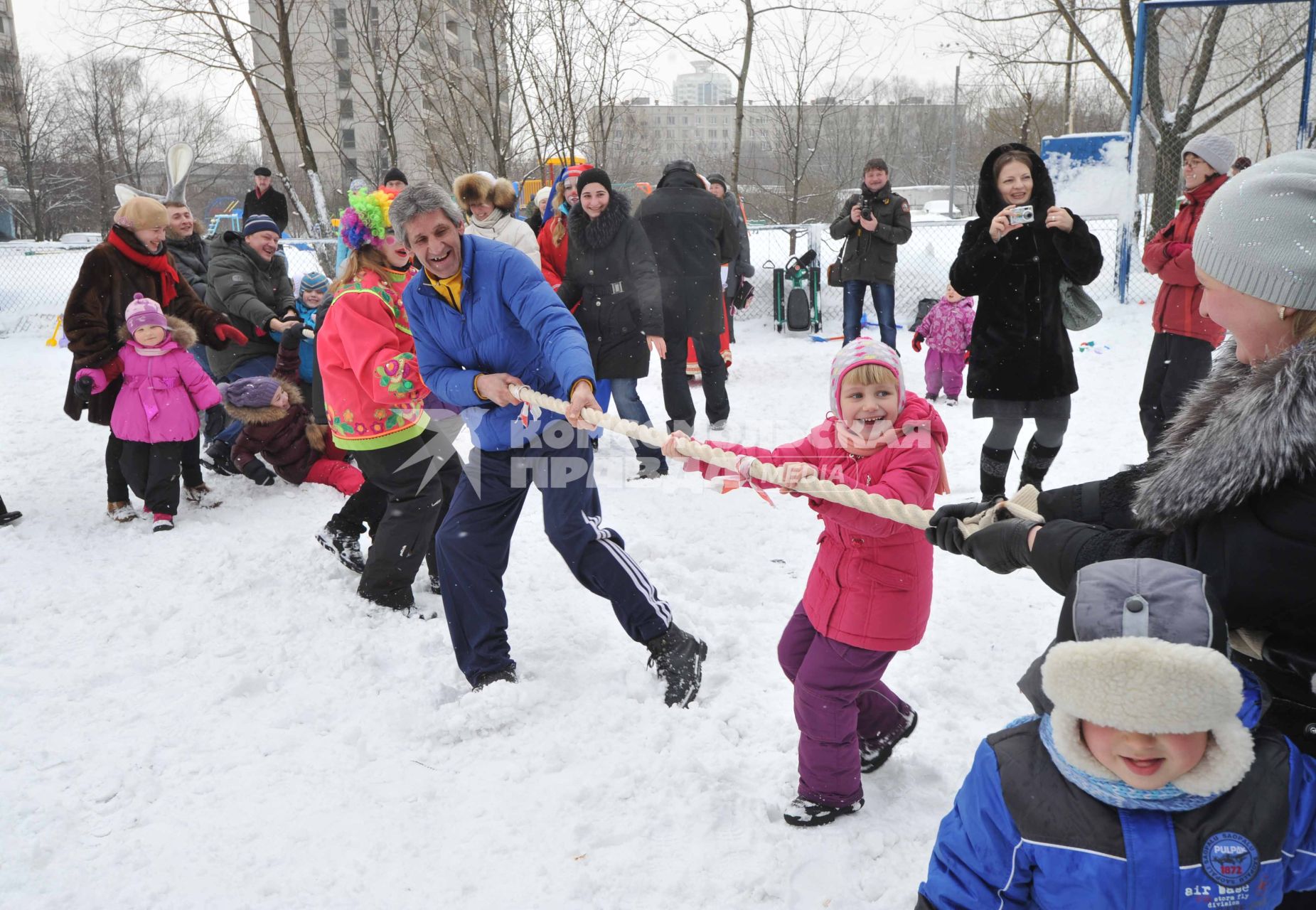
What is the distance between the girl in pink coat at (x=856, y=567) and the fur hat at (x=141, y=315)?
4363 millimetres

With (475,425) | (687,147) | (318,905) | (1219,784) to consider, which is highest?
(687,147)

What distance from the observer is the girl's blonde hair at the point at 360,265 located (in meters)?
3.94

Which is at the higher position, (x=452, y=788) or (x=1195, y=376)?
(x=1195, y=376)

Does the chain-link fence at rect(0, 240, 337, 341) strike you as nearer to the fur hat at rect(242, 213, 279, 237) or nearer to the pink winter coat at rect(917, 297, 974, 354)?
the fur hat at rect(242, 213, 279, 237)

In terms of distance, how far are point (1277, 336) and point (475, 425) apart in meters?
2.52

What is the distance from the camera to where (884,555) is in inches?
97.1

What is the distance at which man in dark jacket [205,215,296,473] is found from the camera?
21.1 feet

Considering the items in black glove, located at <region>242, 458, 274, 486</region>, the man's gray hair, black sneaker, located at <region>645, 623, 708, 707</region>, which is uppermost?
the man's gray hair

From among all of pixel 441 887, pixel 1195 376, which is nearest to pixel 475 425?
pixel 441 887

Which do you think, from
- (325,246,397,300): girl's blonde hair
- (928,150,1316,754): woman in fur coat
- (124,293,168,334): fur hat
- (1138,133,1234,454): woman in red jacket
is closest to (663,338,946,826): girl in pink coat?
(928,150,1316,754): woman in fur coat

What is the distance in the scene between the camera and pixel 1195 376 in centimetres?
464

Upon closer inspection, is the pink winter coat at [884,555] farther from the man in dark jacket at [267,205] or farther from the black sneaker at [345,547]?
the man in dark jacket at [267,205]

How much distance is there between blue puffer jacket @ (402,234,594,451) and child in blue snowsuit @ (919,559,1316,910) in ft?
6.85

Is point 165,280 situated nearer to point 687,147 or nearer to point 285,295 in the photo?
point 285,295
